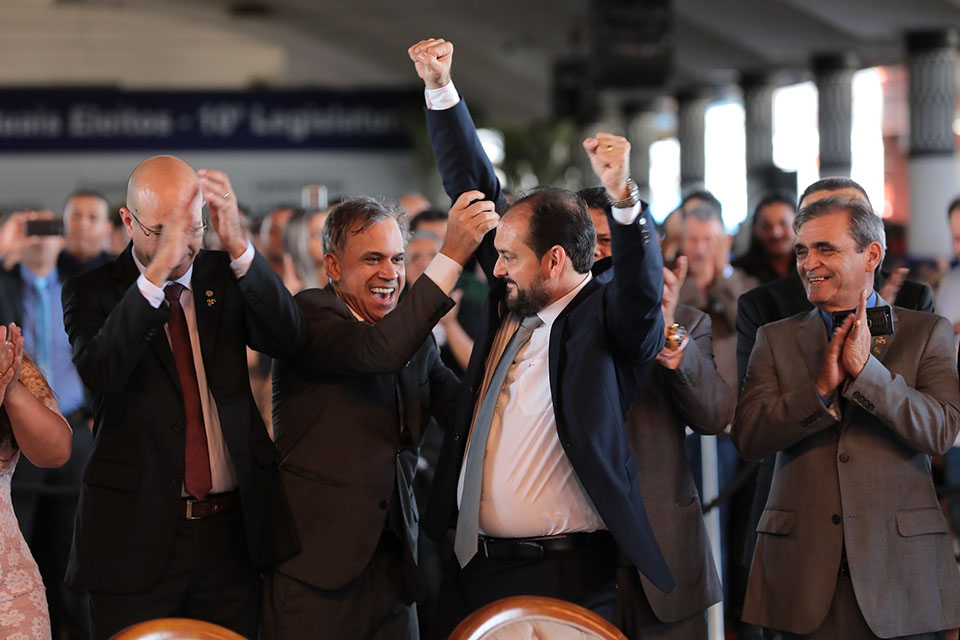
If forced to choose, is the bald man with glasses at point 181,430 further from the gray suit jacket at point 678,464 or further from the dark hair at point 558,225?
the gray suit jacket at point 678,464

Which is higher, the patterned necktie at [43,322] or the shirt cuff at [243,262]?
the shirt cuff at [243,262]

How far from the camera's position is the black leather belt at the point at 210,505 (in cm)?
321

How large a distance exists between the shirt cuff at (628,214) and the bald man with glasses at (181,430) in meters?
0.86

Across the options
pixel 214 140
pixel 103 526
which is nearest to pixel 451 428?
pixel 103 526

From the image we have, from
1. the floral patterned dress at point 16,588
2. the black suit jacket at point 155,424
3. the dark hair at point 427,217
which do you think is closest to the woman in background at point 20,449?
the floral patterned dress at point 16,588

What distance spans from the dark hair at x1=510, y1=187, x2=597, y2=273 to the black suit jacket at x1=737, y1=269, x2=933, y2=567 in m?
0.82

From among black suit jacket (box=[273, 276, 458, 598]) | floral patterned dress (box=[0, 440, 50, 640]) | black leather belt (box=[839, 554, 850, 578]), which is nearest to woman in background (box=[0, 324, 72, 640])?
floral patterned dress (box=[0, 440, 50, 640])

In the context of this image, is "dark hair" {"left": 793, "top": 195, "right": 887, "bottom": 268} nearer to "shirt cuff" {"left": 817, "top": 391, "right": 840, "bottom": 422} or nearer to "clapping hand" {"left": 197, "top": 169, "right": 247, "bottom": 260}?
"shirt cuff" {"left": 817, "top": 391, "right": 840, "bottom": 422}

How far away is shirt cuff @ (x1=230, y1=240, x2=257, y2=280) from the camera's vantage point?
3.13 m

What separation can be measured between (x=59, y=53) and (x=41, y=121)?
7.28 metres

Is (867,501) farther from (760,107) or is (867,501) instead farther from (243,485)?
(760,107)

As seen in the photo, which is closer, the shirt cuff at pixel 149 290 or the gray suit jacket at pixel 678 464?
the shirt cuff at pixel 149 290

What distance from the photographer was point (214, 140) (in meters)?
14.4

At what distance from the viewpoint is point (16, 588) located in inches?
113
